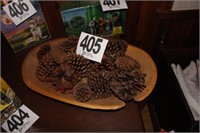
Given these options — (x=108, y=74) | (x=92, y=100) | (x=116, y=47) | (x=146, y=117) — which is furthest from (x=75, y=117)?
(x=146, y=117)

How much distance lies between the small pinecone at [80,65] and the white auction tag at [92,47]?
1.2 inches

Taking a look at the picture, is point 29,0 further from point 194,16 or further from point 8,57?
point 194,16

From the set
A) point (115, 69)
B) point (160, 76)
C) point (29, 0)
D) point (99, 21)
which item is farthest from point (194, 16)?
point (29, 0)

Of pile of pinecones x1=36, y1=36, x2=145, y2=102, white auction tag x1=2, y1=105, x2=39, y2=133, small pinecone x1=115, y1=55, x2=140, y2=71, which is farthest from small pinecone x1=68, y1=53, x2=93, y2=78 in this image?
white auction tag x1=2, y1=105, x2=39, y2=133

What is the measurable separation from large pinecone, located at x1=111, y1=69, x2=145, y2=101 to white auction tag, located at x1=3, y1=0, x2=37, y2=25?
468mm

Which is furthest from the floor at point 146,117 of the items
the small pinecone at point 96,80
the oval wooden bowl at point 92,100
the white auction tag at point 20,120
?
the white auction tag at point 20,120

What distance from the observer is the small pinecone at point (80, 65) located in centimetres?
68

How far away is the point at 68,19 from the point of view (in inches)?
34.9

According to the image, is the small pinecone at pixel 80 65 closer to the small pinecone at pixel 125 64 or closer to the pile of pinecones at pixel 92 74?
the pile of pinecones at pixel 92 74

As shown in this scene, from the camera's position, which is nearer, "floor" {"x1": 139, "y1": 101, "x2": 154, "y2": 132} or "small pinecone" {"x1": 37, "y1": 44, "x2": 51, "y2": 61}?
"small pinecone" {"x1": 37, "y1": 44, "x2": 51, "y2": 61}

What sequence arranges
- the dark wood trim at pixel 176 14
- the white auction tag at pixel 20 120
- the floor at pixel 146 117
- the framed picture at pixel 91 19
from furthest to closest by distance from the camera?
the floor at pixel 146 117 → the dark wood trim at pixel 176 14 → the framed picture at pixel 91 19 → the white auction tag at pixel 20 120

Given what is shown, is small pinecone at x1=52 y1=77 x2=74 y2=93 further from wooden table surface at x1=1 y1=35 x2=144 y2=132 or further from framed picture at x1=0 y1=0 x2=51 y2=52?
framed picture at x1=0 y1=0 x2=51 y2=52

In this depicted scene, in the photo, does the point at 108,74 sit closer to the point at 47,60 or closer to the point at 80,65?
the point at 80,65

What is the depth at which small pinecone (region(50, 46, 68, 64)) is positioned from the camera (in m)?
0.70
